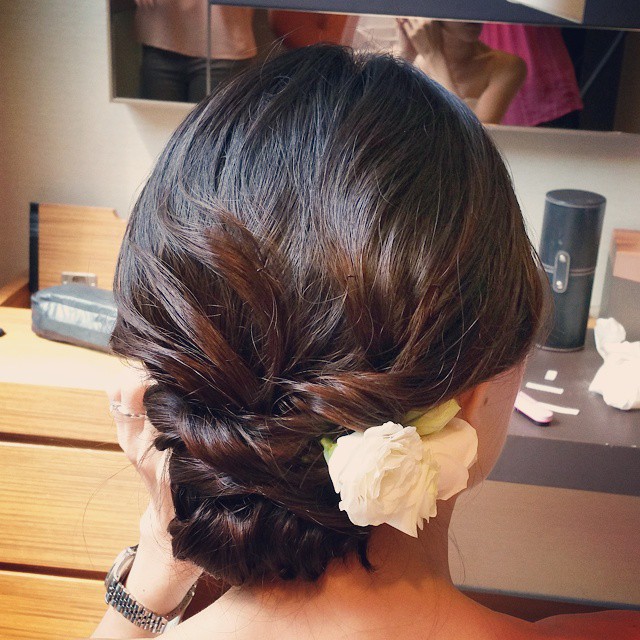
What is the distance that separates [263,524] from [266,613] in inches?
3.5

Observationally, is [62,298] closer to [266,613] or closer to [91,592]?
[91,592]

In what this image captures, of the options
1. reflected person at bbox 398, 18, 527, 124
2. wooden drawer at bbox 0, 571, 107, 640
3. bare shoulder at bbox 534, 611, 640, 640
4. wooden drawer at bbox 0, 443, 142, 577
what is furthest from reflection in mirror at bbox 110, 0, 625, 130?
bare shoulder at bbox 534, 611, 640, 640

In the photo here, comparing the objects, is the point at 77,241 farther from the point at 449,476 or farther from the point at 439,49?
the point at 449,476

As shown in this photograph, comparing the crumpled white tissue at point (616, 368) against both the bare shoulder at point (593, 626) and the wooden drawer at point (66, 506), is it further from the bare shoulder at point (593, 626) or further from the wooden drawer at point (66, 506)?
the wooden drawer at point (66, 506)

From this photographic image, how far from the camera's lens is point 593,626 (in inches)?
28.4

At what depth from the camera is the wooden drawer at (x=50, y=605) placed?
4.39ft

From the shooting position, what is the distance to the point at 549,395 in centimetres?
126

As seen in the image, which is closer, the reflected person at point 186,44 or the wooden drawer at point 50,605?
the wooden drawer at point 50,605

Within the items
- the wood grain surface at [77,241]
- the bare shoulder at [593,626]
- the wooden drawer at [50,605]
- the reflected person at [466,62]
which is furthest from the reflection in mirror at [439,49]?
the bare shoulder at [593,626]

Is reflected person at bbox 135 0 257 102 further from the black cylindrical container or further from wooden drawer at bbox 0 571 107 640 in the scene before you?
wooden drawer at bbox 0 571 107 640

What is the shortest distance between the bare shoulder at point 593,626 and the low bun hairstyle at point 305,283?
8.8 inches

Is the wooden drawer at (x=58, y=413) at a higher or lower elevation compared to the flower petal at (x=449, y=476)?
lower

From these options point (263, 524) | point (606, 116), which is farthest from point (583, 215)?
point (263, 524)

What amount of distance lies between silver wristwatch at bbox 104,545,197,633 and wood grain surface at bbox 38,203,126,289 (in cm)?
85
